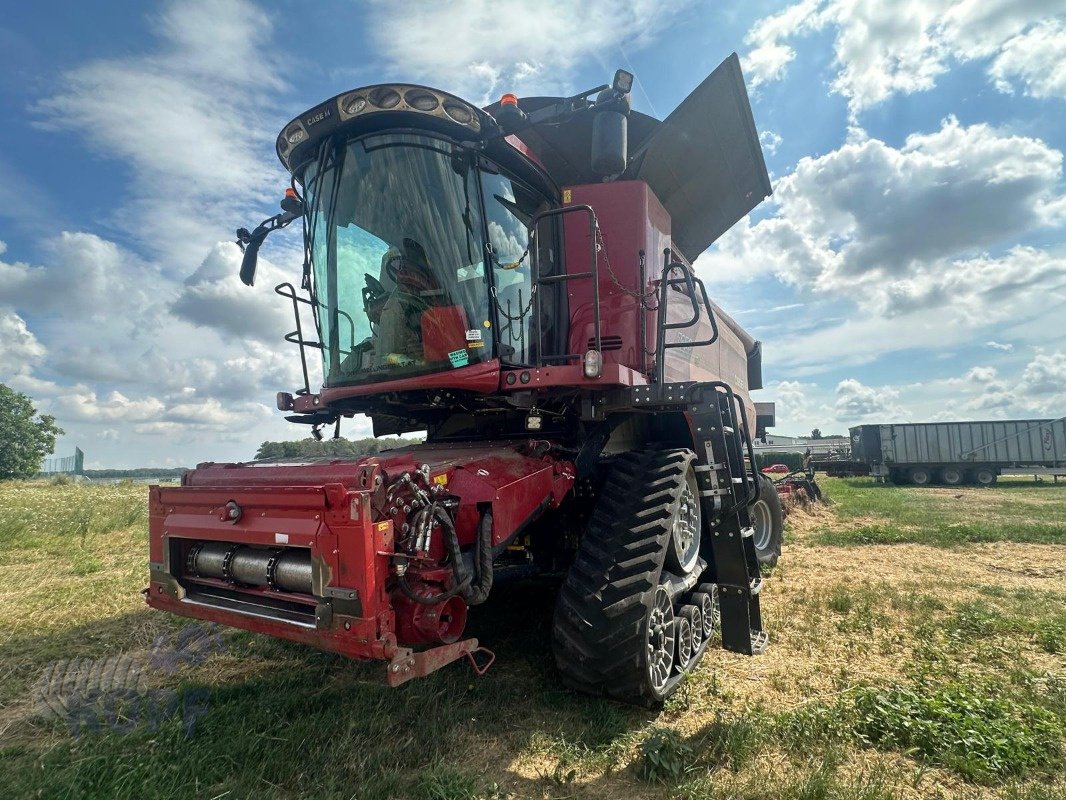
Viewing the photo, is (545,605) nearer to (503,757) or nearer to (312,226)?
(503,757)

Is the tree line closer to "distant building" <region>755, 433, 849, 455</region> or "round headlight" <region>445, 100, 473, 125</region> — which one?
"round headlight" <region>445, 100, 473, 125</region>

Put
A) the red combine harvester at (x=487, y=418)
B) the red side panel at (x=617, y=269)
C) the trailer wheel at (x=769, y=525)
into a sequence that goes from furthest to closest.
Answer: the trailer wheel at (x=769, y=525)
the red side panel at (x=617, y=269)
the red combine harvester at (x=487, y=418)

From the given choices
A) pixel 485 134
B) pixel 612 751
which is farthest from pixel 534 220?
pixel 612 751

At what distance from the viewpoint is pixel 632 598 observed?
3.38m

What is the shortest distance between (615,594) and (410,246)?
8.60 ft

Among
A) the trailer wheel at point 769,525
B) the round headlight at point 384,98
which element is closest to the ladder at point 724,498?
the round headlight at point 384,98

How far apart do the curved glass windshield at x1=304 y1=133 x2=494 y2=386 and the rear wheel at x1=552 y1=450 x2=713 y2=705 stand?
136 cm

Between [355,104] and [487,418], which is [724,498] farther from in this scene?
[355,104]

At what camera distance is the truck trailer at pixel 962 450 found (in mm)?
26627

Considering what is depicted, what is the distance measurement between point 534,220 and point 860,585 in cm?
547

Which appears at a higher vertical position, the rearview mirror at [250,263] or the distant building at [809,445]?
the rearview mirror at [250,263]

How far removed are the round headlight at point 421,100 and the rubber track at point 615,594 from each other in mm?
2796

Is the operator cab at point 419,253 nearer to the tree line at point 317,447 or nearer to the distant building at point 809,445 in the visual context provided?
the tree line at point 317,447

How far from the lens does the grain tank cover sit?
207 inches
